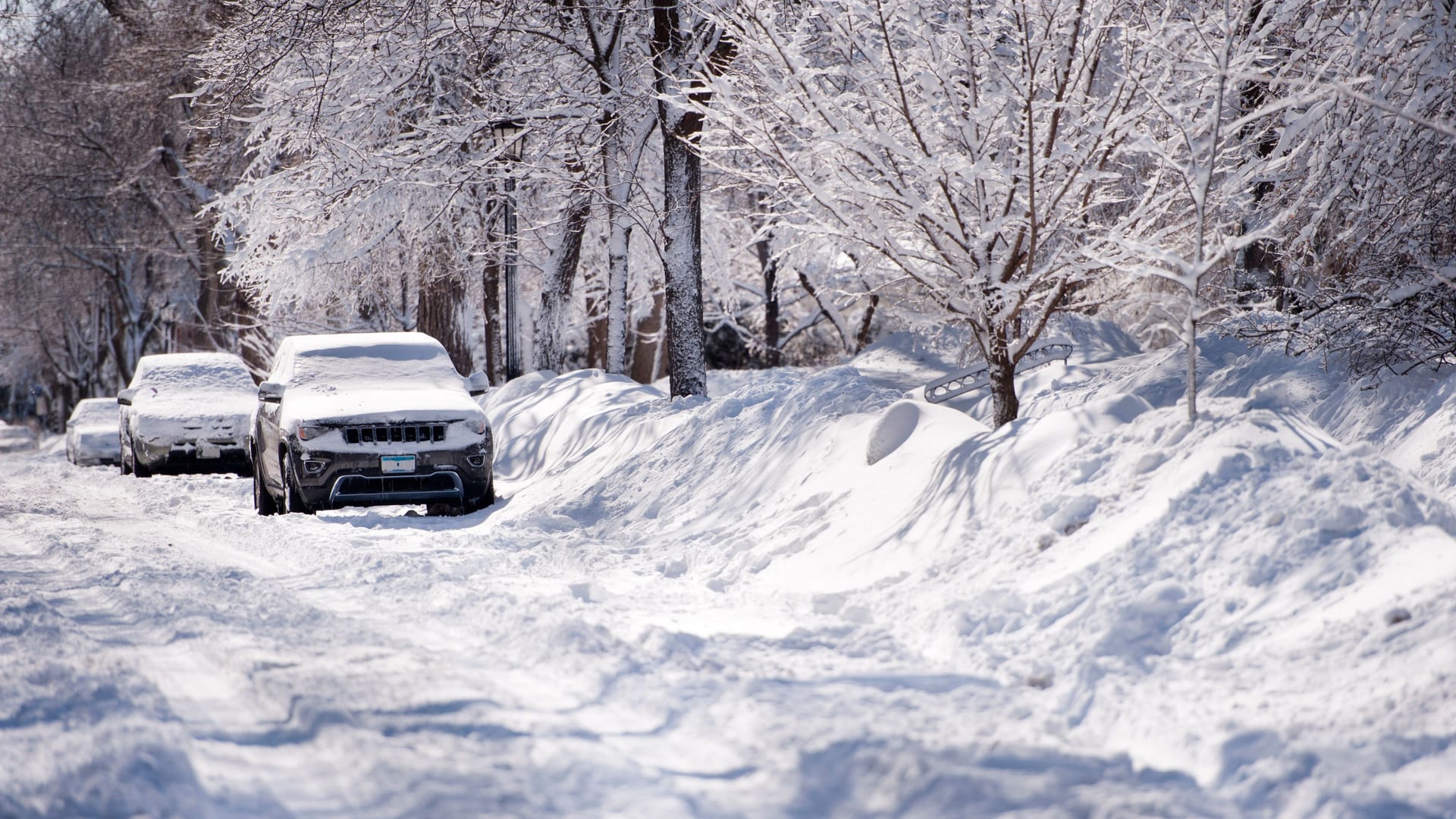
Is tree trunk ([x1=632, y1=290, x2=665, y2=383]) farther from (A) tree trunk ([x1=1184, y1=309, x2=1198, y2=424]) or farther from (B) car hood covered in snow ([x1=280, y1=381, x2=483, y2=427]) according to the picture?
(A) tree trunk ([x1=1184, y1=309, x2=1198, y2=424])

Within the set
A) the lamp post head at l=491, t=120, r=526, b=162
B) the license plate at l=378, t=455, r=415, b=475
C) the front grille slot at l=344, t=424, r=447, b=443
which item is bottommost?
the license plate at l=378, t=455, r=415, b=475

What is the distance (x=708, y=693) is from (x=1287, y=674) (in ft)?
7.28

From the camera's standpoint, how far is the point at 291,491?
36.4 ft

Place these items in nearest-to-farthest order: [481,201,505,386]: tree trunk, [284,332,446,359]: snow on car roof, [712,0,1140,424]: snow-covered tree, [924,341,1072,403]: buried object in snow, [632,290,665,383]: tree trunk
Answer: [712,0,1140,424]: snow-covered tree → [284,332,446,359]: snow on car roof → [924,341,1072,403]: buried object in snow → [481,201,505,386]: tree trunk → [632,290,665,383]: tree trunk

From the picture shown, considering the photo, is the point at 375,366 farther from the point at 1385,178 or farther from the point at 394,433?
the point at 1385,178

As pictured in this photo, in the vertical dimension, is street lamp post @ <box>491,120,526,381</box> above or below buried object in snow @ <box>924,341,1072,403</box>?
above

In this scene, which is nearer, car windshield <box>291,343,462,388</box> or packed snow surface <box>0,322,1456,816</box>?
packed snow surface <box>0,322,1456,816</box>

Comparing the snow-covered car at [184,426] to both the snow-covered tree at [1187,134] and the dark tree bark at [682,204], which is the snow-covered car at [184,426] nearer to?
the dark tree bark at [682,204]

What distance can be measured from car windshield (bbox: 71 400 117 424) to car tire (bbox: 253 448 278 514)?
13.3 m

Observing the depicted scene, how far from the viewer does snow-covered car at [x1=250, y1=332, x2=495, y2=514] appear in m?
10.9

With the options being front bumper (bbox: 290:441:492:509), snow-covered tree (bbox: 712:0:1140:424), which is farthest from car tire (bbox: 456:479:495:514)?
snow-covered tree (bbox: 712:0:1140:424)

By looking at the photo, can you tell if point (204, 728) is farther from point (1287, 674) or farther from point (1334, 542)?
point (1334, 542)

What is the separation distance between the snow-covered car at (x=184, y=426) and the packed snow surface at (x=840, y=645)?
6.68 m

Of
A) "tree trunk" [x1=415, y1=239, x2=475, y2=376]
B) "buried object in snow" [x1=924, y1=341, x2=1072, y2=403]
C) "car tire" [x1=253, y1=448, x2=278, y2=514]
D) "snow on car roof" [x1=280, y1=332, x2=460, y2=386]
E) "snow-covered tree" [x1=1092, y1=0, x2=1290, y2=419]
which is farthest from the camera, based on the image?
"tree trunk" [x1=415, y1=239, x2=475, y2=376]
